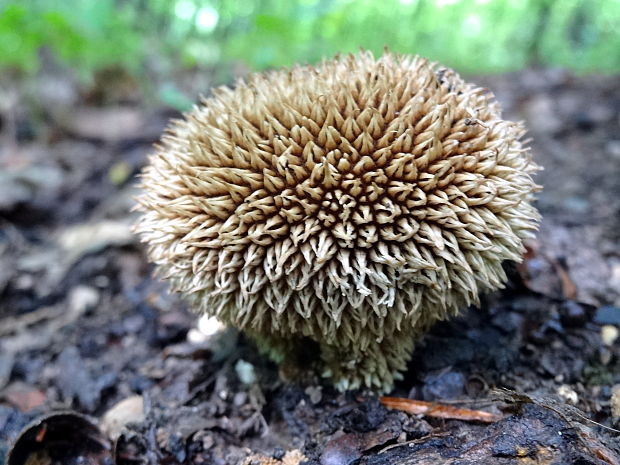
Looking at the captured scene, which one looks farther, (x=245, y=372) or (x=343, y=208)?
(x=245, y=372)

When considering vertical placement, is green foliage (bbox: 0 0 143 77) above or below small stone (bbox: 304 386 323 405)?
above

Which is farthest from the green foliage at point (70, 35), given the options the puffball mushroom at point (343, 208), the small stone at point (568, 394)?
the small stone at point (568, 394)

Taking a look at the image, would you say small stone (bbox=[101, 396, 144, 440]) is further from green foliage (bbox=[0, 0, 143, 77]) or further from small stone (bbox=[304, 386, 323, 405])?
green foliage (bbox=[0, 0, 143, 77])

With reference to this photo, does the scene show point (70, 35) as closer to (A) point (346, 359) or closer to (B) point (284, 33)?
(B) point (284, 33)

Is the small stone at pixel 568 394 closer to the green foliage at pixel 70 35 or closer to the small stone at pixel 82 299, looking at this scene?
the small stone at pixel 82 299

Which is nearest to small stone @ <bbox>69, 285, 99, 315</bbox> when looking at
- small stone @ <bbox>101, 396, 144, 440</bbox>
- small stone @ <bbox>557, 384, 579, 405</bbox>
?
small stone @ <bbox>101, 396, 144, 440</bbox>

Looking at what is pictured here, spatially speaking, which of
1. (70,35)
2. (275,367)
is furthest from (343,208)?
(70,35)

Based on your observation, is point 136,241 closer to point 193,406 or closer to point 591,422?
point 193,406
